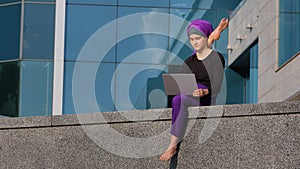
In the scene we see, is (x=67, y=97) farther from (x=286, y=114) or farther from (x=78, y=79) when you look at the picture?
(x=286, y=114)

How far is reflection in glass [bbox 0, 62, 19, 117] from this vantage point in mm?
24312

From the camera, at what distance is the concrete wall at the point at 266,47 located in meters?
20.7

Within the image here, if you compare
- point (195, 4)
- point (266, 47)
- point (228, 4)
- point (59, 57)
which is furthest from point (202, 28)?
point (228, 4)

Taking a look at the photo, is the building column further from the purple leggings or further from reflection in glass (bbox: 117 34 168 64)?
the purple leggings

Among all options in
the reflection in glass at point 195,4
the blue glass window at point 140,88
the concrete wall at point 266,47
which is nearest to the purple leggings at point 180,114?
the concrete wall at point 266,47

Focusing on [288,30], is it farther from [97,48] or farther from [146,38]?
[97,48]

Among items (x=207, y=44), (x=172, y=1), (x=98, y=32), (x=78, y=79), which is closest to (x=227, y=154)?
(x=207, y=44)

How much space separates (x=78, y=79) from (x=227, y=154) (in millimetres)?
16636

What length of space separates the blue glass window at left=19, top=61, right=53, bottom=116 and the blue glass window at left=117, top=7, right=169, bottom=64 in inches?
91.4

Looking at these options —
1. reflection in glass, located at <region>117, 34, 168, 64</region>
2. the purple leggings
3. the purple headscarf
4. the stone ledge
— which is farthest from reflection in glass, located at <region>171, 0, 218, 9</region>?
the purple leggings

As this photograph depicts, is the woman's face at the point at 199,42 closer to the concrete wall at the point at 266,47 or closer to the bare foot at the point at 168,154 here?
the bare foot at the point at 168,154

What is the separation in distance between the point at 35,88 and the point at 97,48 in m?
2.22

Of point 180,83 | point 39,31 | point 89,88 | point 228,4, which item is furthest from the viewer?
point 228,4

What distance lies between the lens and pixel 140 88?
947 inches
